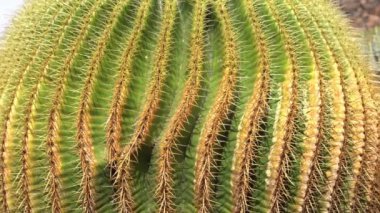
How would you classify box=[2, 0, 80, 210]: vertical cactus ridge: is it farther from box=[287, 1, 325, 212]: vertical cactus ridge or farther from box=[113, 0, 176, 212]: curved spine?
box=[287, 1, 325, 212]: vertical cactus ridge

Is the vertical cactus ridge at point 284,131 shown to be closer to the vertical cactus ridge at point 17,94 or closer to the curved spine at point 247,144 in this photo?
the curved spine at point 247,144

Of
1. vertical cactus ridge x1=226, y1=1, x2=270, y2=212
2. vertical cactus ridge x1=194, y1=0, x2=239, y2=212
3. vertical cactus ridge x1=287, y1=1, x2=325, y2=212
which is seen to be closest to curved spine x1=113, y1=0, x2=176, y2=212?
vertical cactus ridge x1=194, y1=0, x2=239, y2=212

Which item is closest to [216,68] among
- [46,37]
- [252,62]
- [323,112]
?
[252,62]

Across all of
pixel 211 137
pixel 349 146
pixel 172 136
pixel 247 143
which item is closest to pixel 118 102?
pixel 172 136

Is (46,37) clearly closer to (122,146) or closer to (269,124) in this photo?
(122,146)

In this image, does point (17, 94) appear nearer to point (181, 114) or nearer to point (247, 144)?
point (181, 114)

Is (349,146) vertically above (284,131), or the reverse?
(284,131)

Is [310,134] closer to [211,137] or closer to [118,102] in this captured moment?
[211,137]

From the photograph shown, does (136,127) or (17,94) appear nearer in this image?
(136,127)

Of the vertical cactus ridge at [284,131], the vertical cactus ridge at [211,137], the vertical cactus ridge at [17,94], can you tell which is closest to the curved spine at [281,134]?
the vertical cactus ridge at [284,131]
